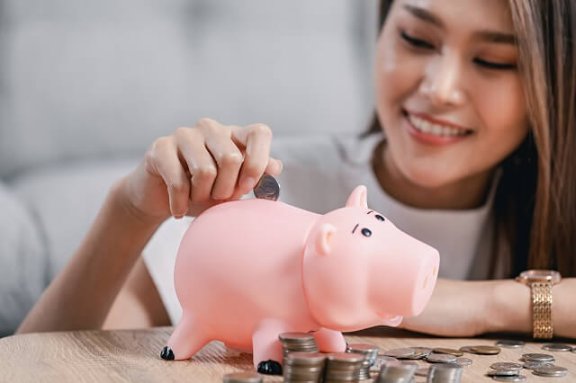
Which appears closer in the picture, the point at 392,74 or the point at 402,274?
the point at 402,274

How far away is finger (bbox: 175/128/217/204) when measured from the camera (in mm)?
798

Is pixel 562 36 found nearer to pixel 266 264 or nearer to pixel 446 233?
pixel 446 233

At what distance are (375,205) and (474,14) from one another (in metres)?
0.34

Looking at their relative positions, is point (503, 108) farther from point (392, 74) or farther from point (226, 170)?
point (226, 170)

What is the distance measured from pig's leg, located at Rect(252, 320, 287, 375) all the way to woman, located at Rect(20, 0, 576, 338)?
0.14 m

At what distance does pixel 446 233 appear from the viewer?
4.37 ft

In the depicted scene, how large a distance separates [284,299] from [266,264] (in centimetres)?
3

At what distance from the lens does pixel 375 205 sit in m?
1.34

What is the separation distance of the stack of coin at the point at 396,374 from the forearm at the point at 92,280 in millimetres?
385

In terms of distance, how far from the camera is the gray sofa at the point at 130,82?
61.4 inches

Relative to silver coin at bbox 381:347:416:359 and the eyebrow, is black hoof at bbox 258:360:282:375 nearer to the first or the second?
silver coin at bbox 381:347:416:359

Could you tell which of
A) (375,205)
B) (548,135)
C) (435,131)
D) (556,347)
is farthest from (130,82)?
(556,347)

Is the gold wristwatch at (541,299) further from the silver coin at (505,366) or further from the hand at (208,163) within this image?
the hand at (208,163)

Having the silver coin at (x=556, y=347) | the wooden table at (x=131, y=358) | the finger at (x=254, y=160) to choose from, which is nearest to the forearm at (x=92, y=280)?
the wooden table at (x=131, y=358)
